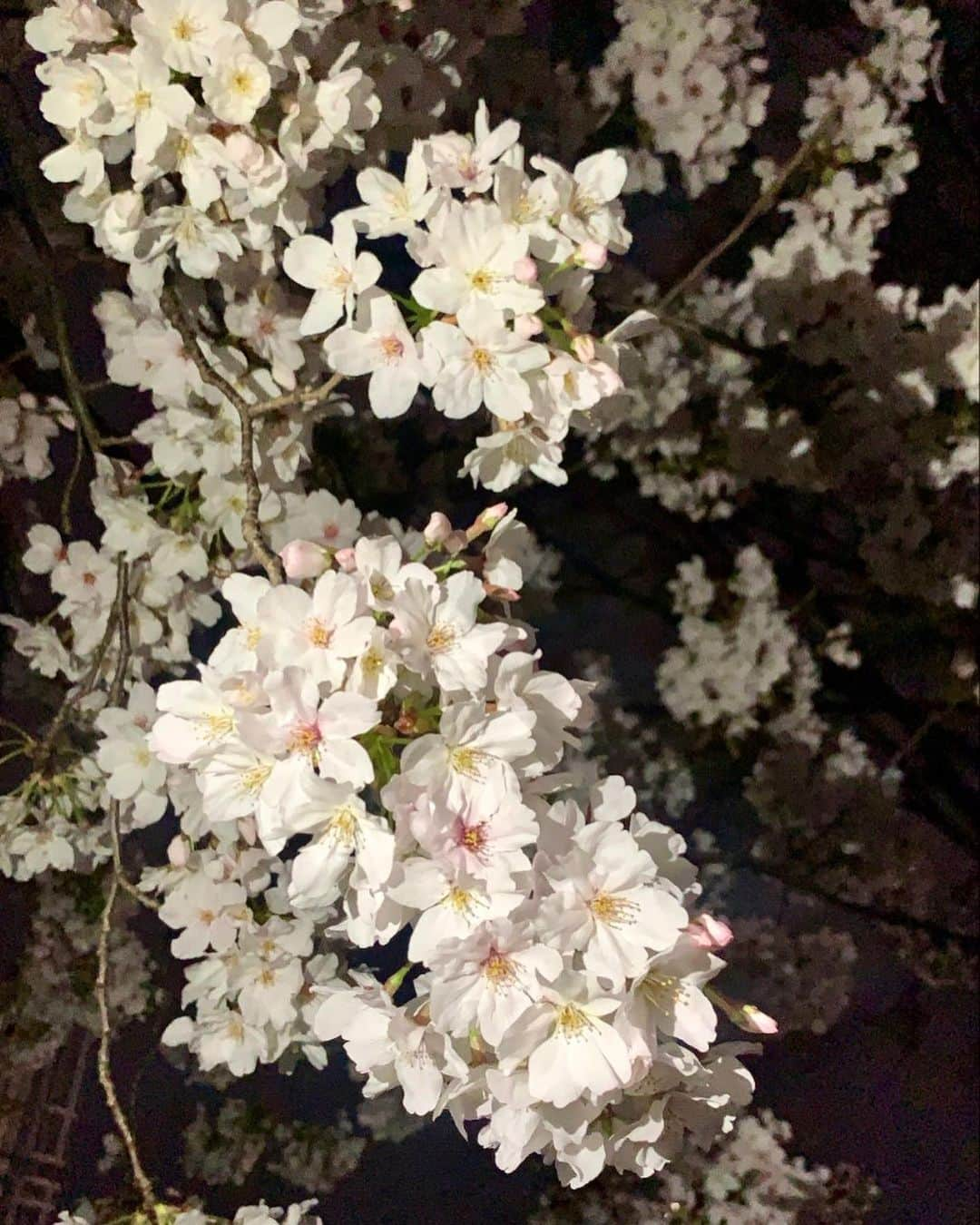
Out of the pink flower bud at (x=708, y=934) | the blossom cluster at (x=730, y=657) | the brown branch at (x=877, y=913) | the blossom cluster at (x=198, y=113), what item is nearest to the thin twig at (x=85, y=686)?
the blossom cluster at (x=198, y=113)

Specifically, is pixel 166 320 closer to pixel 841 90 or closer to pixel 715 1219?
pixel 841 90

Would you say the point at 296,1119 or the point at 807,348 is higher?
the point at 807,348

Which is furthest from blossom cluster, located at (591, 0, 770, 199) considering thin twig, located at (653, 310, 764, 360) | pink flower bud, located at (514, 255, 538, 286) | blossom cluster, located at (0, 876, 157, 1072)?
blossom cluster, located at (0, 876, 157, 1072)

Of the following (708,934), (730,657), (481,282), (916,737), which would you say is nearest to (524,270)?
(481,282)

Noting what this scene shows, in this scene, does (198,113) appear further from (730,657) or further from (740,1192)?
(740,1192)

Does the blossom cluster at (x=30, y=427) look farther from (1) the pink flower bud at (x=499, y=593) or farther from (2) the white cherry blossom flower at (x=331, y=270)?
(1) the pink flower bud at (x=499, y=593)

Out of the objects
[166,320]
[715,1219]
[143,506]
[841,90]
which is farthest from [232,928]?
[841,90]
